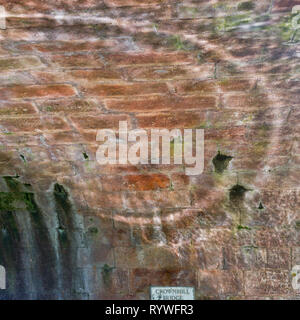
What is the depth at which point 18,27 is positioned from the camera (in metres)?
1.58

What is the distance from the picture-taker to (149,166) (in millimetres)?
2303

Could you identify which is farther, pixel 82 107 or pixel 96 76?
pixel 82 107

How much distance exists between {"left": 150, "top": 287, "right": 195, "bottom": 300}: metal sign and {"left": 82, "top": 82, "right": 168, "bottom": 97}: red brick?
1.81 m

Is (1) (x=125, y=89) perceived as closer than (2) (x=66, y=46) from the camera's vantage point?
No

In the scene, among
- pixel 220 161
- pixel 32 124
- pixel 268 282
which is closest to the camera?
pixel 32 124

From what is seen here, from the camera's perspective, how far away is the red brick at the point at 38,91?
1.88m

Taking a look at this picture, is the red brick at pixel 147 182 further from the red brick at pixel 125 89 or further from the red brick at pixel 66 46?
the red brick at pixel 66 46

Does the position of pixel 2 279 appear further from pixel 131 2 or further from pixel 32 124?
pixel 131 2

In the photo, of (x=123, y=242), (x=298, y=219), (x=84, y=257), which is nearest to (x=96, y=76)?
(x=123, y=242)

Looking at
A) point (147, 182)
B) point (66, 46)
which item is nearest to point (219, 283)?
point (147, 182)

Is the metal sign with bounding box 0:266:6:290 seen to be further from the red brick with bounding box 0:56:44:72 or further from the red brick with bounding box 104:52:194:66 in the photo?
the red brick with bounding box 104:52:194:66

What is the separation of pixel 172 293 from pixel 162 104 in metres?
1.75

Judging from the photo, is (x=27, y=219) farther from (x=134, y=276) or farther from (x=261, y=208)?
(x=261, y=208)

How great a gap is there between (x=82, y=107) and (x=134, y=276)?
1636mm
